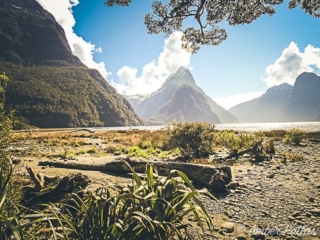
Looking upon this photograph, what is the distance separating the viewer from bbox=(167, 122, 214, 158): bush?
12172 mm

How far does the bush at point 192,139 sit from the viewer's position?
1217 centimetres

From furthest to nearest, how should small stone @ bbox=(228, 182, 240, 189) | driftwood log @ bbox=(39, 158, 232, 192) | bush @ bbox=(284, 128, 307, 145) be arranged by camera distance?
1. bush @ bbox=(284, 128, 307, 145)
2. small stone @ bbox=(228, 182, 240, 189)
3. driftwood log @ bbox=(39, 158, 232, 192)

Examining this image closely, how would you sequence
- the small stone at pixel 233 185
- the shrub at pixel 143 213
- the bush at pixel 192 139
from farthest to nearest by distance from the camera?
the bush at pixel 192 139 → the small stone at pixel 233 185 → the shrub at pixel 143 213

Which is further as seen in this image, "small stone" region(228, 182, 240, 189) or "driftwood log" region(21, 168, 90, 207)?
"small stone" region(228, 182, 240, 189)

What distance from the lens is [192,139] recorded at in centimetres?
1216

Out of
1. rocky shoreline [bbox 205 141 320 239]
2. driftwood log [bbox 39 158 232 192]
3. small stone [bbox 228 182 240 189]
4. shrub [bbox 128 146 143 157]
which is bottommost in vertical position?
rocky shoreline [bbox 205 141 320 239]

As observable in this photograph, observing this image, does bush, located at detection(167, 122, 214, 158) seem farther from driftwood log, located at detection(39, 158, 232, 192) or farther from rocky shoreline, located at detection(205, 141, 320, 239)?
driftwood log, located at detection(39, 158, 232, 192)

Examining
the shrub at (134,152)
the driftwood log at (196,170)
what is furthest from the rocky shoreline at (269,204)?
the shrub at (134,152)

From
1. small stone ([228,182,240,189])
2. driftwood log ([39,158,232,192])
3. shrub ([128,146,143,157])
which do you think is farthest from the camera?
shrub ([128,146,143,157])

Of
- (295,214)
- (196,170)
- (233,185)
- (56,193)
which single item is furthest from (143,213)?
(233,185)

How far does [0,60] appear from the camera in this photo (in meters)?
184

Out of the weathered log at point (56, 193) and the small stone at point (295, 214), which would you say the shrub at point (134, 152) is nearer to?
the weathered log at point (56, 193)

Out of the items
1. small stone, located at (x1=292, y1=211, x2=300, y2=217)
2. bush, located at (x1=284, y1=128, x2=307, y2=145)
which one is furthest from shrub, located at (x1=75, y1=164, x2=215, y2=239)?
bush, located at (x1=284, y1=128, x2=307, y2=145)

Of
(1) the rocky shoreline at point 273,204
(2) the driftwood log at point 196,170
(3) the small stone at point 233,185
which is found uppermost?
(2) the driftwood log at point 196,170
